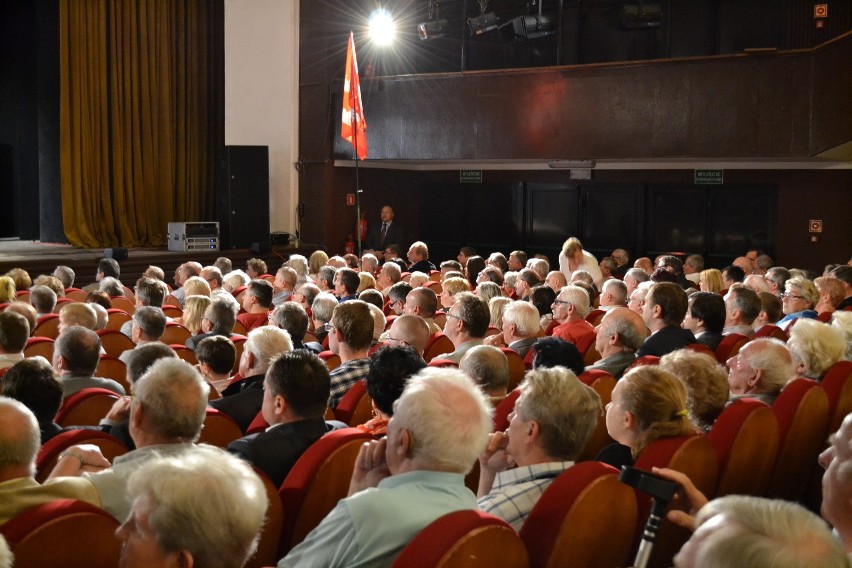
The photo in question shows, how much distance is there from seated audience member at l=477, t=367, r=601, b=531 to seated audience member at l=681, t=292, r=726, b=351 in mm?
3048

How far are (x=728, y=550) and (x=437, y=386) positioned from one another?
1.13 m

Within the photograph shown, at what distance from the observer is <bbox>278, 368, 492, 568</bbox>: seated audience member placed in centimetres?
219

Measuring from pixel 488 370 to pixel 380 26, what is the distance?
476 inches

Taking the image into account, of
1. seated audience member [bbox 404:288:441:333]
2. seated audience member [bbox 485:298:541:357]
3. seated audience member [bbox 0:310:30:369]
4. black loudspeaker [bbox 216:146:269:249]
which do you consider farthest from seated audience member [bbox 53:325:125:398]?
black loudspeaker [bbox 216:146:269:249]

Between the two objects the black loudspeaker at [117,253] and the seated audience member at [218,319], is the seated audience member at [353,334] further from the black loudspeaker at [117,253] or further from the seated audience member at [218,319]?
the black loudspeaker at [117,253]

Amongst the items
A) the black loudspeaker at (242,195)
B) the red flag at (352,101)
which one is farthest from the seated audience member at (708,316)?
the black loudspeaker at (242,195)

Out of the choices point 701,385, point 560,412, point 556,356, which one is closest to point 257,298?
point 556,356

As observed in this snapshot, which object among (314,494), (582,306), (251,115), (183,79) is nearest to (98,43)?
(183,79)

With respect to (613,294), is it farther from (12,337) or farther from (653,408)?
(12,337)

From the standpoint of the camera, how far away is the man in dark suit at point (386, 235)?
15.2m

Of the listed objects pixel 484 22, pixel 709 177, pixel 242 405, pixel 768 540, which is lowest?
pixel 242 405

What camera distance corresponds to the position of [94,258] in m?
12.3

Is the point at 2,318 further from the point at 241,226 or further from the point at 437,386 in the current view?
the point at 241,226

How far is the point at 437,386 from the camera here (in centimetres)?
244
